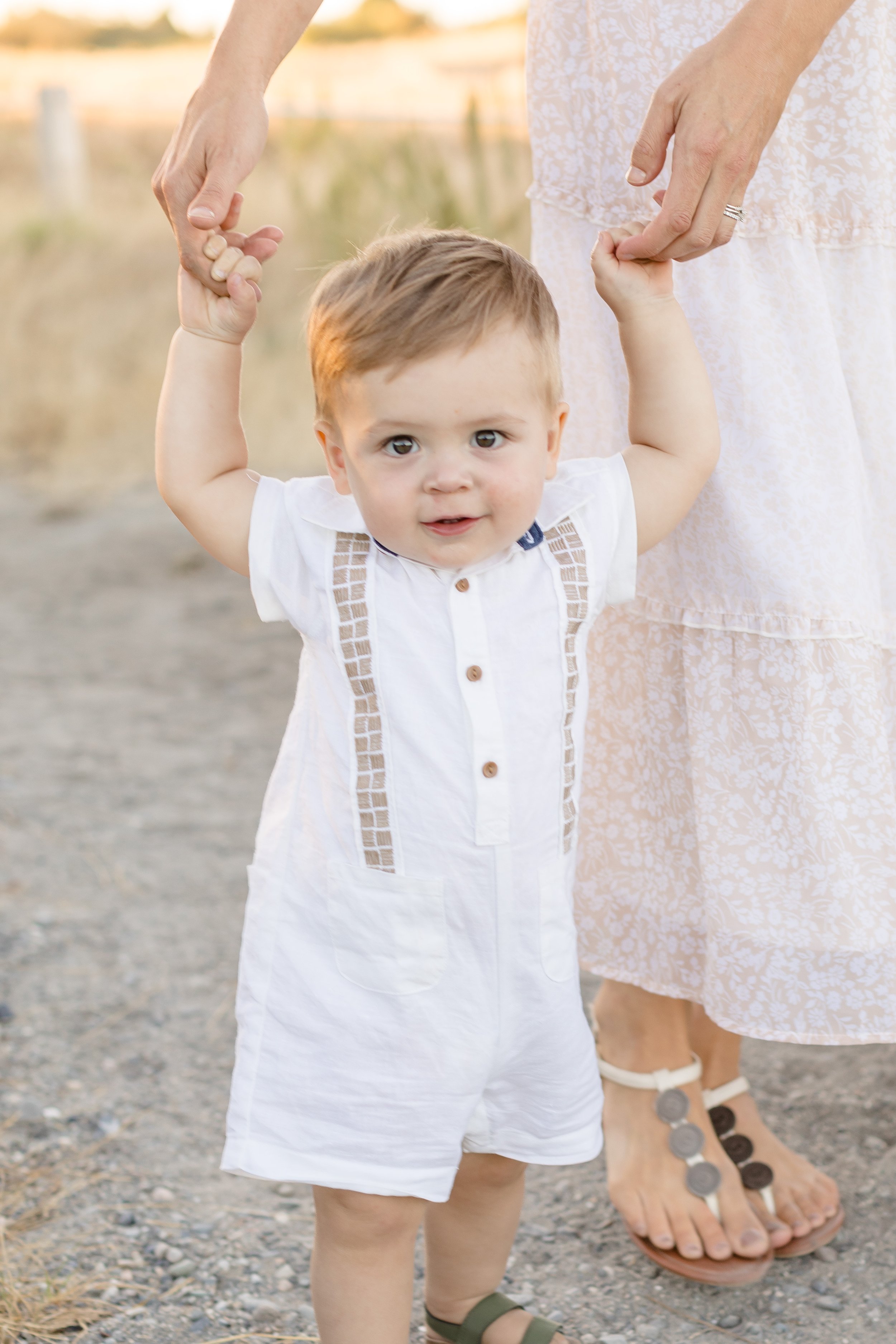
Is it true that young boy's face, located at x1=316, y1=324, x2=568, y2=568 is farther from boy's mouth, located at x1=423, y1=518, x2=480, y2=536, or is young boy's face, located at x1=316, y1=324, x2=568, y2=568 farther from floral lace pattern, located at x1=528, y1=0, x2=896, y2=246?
floral lace pattern, located at x1=528, y1=0, x2=896, y2=246

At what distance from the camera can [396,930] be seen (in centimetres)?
133

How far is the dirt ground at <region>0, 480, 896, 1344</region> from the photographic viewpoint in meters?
1.74

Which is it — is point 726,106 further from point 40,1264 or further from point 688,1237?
point 40,1264

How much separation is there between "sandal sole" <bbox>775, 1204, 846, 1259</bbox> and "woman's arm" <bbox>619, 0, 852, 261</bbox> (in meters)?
1.23

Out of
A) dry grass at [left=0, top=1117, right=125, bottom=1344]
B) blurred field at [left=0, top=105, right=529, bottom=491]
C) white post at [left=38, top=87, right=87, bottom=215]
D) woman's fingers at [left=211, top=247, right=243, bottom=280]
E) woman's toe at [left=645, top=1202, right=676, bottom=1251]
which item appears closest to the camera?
woman's fingers at [left=211, top=247, right=243, bottom=280]

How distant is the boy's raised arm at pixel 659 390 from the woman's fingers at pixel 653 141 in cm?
8

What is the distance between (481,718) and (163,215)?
8843 millimetres

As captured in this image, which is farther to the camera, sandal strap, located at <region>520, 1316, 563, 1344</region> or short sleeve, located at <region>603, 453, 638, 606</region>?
sandal strap, located at <region>520, 1316, 563, 1344</region>

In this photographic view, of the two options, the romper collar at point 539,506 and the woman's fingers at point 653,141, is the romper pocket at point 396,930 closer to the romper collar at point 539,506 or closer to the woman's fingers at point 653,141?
the romper collar at point 539,506

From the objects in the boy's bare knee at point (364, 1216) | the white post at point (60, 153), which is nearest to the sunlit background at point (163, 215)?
the white post at point (60, 153)

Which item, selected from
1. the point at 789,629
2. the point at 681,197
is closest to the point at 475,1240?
the point at 789,629

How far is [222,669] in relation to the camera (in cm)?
419

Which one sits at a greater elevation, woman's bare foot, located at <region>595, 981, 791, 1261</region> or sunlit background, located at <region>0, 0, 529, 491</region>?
sunlit background, located at <region>0, 0, 529, 491</region>

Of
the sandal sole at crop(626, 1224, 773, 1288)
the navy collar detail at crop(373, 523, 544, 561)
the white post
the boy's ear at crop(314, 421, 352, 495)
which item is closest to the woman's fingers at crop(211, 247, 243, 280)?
the boy's ear at crop(314, 421, 352, 495)
